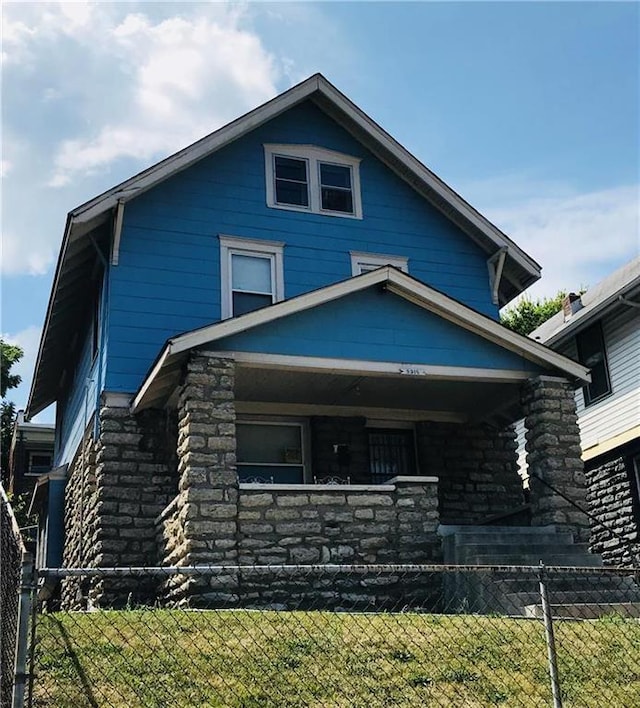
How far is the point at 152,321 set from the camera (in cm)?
1484

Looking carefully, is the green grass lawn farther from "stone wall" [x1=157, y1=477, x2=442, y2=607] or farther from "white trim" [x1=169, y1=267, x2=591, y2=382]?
"white trim" [x1=169, y1=267, x2=591, y2=382]

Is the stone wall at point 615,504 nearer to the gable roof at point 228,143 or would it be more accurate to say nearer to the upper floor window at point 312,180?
the gable roof at point 228,143

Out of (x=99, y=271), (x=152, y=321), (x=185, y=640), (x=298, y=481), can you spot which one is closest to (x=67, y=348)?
(x=99, y=271)

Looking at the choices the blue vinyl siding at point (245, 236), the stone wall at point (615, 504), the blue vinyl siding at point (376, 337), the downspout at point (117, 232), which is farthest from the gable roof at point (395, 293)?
the stone wall at point (615, 504)

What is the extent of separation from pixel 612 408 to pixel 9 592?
14.2m

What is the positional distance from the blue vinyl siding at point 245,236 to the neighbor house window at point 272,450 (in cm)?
195

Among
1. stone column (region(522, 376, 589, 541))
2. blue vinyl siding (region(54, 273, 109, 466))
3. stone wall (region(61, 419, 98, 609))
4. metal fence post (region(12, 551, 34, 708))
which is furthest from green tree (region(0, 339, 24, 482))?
metal fence post (region(12, 551, 34, 708))

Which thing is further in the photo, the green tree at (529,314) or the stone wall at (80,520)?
the green tree at (529,314)

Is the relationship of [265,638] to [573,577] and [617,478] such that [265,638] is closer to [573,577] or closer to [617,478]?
[573,577]

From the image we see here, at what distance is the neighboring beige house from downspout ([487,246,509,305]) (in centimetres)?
224

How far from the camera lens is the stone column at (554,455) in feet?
43.4

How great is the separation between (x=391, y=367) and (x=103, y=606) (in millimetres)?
5308

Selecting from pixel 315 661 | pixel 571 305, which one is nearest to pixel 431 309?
pixel 315 661

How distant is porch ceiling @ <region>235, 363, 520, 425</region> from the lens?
1412 centimetres
